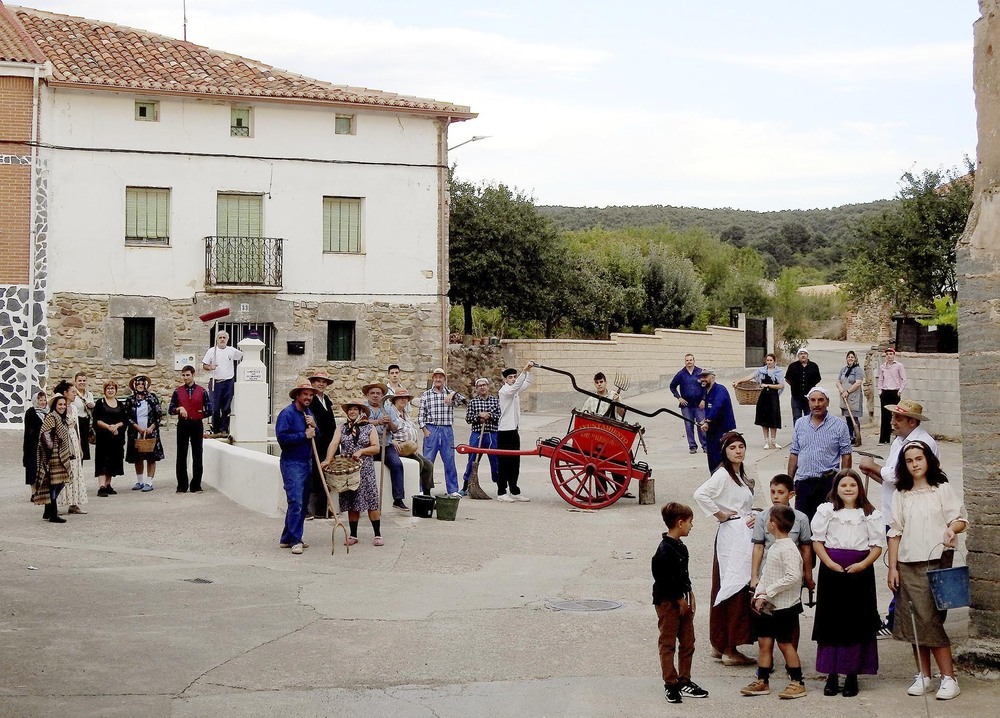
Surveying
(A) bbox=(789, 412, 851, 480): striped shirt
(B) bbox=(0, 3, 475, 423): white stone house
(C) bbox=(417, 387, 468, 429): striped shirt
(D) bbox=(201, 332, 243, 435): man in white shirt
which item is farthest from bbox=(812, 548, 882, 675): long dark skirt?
(B) bbox=(0, 3, 475, 423): white stone house

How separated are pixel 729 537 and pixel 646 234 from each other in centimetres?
4584

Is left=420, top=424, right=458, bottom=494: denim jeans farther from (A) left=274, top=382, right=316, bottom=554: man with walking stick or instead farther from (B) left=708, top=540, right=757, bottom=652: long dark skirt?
(B) left=708, top=540, right=757, bottom=652: long dark skirt

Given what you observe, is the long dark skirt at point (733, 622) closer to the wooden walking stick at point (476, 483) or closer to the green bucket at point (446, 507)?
the green bucket at point (446, 507)

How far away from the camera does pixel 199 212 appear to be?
26.9 m

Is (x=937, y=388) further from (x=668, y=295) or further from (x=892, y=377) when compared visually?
(x=668, y=295)

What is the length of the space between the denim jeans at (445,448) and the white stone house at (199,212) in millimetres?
11775

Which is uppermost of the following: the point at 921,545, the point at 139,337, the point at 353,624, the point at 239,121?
the point at 239,121

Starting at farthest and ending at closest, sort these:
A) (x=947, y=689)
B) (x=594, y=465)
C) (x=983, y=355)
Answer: (x=594, y=465)
(x=983, y=355)
(x=947, y=689)

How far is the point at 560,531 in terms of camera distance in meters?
13.9

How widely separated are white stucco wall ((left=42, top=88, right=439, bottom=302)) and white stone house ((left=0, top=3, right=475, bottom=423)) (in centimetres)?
3

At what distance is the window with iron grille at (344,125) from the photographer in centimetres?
2792

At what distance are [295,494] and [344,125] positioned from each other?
1730cm

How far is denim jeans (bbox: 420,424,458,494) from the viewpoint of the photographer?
1614 centimetres

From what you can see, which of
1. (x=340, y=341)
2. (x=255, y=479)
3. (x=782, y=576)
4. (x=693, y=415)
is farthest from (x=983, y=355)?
(x=340, y=341)
